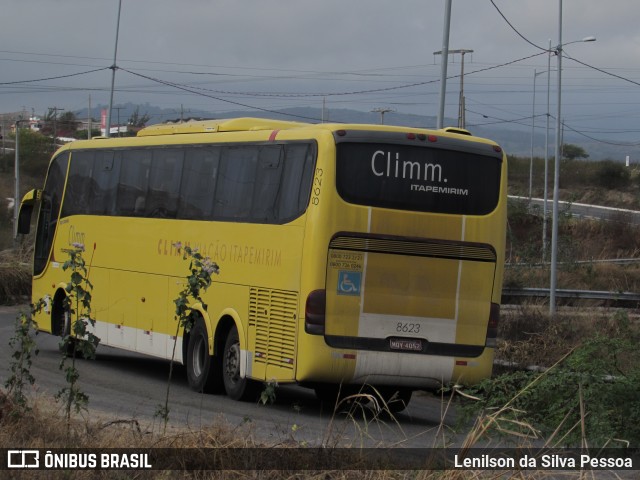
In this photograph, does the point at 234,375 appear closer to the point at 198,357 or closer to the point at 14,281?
the point at 198,357

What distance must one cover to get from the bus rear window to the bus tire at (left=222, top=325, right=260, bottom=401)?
3.05 meters

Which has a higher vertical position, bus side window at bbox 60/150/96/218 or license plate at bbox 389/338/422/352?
bus side window at bbox 60/150/96/218

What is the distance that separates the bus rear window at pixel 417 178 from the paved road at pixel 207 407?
109 inches

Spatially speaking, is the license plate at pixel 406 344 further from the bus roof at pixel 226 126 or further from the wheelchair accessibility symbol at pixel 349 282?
the bus roof at pixel 226 126

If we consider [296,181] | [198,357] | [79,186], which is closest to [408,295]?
[296,181]

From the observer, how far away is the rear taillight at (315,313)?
14.1 m

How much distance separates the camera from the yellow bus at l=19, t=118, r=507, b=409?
14.2 metres

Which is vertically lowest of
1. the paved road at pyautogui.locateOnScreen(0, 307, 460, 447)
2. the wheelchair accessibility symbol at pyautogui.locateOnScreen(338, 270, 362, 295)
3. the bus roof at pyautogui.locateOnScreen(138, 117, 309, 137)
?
the paved road at pyautogui.locateOnScreen(0, 307, 460, 447)

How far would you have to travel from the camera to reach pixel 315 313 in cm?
1407

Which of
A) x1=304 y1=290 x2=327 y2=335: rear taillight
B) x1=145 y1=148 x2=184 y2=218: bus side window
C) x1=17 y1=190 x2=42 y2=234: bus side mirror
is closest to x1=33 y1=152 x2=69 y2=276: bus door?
x1=17 y1=190 x2=42 y2=234: bus side mirror

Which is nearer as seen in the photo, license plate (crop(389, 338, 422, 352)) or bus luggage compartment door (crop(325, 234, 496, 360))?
bus luggage compartment door (crop(325, 234, 496, 360))

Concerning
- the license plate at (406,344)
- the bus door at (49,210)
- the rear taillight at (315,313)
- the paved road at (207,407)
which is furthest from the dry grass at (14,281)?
the license plate at (406,344)

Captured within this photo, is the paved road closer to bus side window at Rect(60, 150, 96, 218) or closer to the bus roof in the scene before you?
bus side window at Rect(60, 150, 96, 218)

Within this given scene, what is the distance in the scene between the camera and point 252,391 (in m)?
15.8
